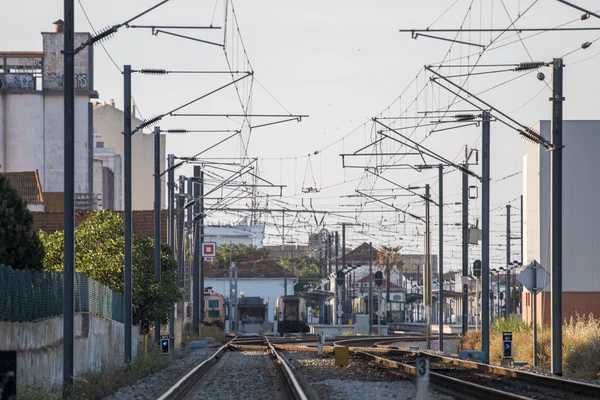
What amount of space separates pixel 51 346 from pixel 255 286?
127198 millimetres

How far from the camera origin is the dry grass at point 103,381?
20891 millimetres

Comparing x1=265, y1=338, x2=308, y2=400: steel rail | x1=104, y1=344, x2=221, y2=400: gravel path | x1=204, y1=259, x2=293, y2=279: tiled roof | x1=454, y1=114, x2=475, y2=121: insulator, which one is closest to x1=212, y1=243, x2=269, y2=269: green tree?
x1=204, y1=259, x2=293, y2=279: tiled roof

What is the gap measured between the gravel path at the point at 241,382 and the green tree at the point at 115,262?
4.22 meters

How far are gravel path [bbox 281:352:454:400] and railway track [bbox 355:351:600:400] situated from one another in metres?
0.63

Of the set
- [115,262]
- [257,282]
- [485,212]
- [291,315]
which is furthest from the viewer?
[257,282]

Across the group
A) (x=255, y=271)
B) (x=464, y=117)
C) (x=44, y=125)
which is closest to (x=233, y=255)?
(x=255, y=271)

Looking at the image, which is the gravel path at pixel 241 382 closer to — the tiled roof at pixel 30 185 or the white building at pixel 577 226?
the white building at pixel 577 226

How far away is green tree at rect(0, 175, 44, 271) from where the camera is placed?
27969 mm

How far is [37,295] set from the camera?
24547mm

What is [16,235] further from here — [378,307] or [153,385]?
[378,307]

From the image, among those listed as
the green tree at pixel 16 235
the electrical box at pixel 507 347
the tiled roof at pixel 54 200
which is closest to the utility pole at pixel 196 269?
the tiled roof at pixel 54 200

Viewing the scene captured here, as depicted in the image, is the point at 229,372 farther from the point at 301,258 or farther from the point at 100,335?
the point at 301,258

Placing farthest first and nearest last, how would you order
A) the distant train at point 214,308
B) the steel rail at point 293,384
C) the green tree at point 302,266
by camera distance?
the green tree at point 302,266 → the distant train at point 214,308 → the steel rail at point 293,384

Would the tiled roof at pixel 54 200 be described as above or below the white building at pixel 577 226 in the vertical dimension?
→ above
